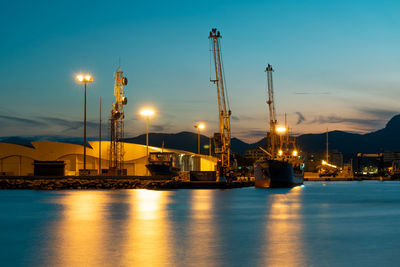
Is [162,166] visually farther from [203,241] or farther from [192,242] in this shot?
[192,242]

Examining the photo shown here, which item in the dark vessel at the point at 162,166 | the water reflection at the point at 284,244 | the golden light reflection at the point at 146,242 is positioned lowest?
the water reflection at the point at 284,244

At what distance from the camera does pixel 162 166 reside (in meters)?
135

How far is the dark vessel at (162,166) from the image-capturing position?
135250mm

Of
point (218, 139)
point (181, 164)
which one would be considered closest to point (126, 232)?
point (218, 139)

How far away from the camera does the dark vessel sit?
444ft

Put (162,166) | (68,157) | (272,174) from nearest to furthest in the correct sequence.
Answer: (272,174), (162,166), (68,157)

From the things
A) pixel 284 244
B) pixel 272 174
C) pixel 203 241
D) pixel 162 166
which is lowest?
pixel 284 244

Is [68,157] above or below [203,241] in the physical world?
above

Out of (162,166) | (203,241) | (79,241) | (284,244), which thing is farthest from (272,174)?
(79,241)

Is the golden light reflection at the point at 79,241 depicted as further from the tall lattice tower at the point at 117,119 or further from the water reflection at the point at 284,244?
the tall lattice tower at the point at 117,119

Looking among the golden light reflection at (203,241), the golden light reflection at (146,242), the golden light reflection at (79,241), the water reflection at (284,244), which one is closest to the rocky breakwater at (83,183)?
the golden light reflection at (79,241)

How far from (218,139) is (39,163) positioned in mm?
40542

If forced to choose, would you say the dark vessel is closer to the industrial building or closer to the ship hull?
the industrial building

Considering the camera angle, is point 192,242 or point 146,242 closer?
point 146,242
